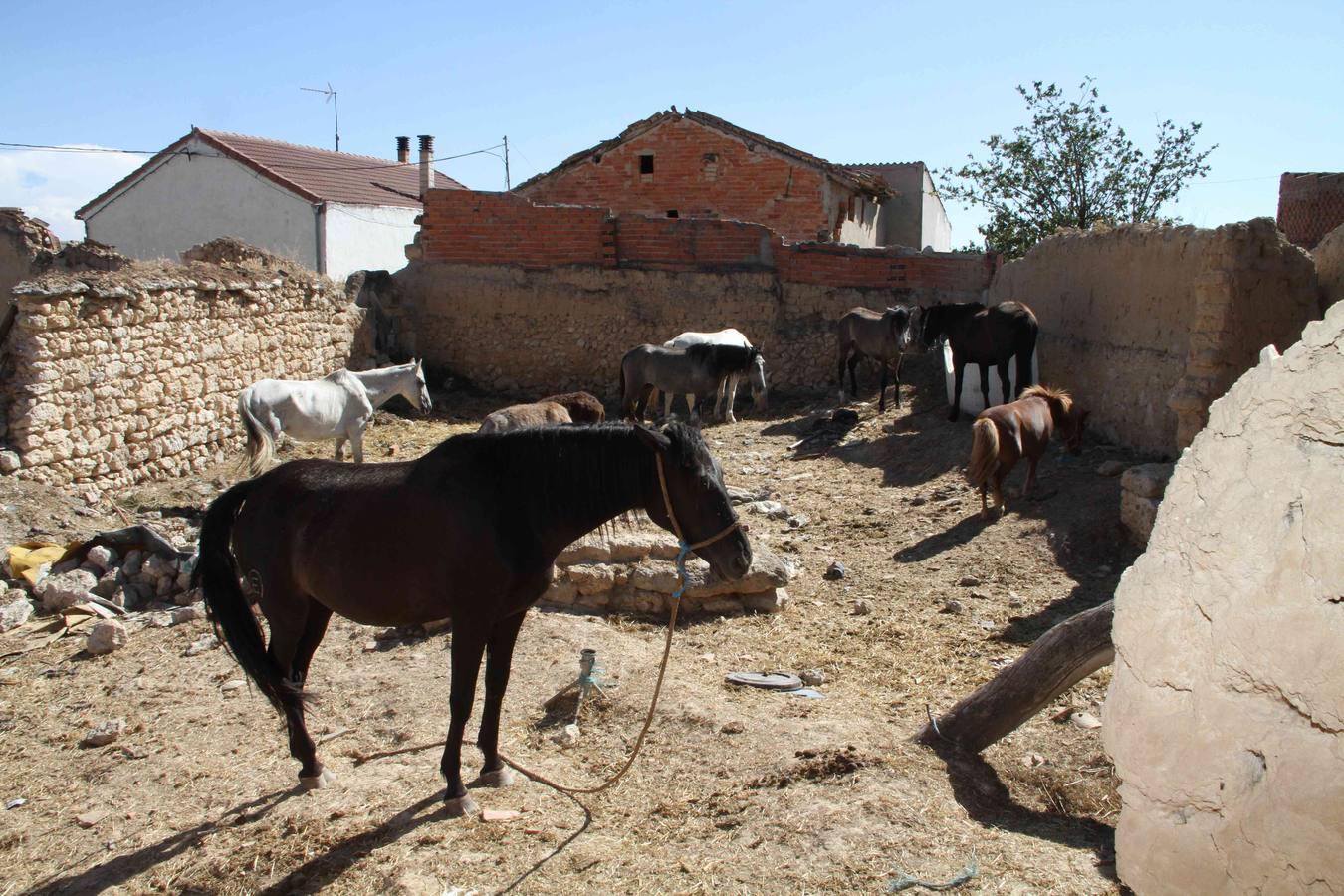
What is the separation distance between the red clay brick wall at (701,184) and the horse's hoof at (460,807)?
1718cm

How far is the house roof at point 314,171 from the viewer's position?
24016 millimetres

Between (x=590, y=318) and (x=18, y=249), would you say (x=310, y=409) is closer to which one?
(x=18, y=249)

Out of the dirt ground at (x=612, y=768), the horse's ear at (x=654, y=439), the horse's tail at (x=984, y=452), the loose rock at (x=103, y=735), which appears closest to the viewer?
the dirt ground at (x=612, y=768)

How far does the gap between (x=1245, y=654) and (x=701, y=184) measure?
20020 mm

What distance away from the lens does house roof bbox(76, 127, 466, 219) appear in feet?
78.8

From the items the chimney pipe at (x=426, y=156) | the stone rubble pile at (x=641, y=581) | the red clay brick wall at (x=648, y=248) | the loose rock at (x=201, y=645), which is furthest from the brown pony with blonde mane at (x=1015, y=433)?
the chimney pipe at (x=426, y=156)

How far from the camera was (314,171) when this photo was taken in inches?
1035

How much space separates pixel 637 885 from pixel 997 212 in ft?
76.2

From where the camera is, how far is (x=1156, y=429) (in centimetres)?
938

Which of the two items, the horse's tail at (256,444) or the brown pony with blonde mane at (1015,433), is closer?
the brown pony with blonde mane at (1015,433)

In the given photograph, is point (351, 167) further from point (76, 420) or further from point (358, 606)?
point (358, 606)

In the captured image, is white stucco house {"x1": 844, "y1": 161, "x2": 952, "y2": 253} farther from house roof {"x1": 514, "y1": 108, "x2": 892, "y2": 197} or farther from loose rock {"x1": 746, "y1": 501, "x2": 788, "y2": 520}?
loose rock {"x1": 746, "y1": 501, "x2": 788, "y2": 520}

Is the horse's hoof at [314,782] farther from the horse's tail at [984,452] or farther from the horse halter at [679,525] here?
the horse's tail at [984,452]

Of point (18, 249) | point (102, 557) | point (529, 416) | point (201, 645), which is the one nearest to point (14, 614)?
point (102, 557)
